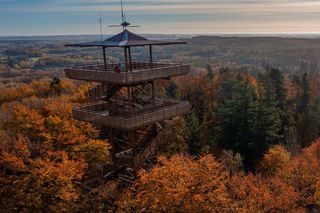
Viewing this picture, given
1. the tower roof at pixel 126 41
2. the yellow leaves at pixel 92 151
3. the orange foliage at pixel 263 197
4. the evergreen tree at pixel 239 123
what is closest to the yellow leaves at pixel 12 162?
the yellow leaves at pixel 92 151

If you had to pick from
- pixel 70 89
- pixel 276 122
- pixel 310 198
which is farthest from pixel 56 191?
pixel 70 89

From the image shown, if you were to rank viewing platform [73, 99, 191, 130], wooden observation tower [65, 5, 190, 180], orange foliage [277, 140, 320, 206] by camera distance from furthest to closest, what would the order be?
orange foliage [277, 140, 320, 206] → viewing platform [73, 99, 191, 130] → wooden observation tower [65, 5, 190, 180]

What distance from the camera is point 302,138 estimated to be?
6881cm

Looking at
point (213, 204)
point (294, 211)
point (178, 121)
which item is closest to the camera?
point (213, 204)

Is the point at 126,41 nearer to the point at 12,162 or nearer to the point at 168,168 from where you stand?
the point at 168,168

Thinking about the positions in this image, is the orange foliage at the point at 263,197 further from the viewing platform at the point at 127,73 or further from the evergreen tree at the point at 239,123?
the evergreen tree at the point at 239,123

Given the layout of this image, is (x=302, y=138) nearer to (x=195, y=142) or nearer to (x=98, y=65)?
(x=195, y=142)

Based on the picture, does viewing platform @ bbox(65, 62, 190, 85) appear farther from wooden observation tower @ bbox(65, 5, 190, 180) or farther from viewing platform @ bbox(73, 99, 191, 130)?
viewing platform @ bbox(73, 99, 191, 130)

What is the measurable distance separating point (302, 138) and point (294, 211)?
42.0 metres

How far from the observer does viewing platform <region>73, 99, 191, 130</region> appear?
29453 millimetres

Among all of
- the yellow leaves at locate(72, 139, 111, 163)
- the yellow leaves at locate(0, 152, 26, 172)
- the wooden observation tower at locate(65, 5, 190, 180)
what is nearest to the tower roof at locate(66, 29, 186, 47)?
the wooden observation tower at locate(65, 5, 190, 180)

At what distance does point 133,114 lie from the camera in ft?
103

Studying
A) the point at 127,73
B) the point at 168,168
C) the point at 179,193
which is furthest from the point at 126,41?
the point at 179,193

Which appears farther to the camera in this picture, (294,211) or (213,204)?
(294,211)
